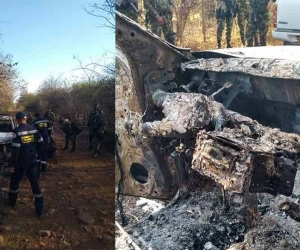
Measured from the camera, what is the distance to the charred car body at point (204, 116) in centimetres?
181

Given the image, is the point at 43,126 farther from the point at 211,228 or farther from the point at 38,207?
the point at 211,228

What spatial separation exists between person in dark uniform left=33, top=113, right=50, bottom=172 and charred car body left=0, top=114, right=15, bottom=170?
0.45ft

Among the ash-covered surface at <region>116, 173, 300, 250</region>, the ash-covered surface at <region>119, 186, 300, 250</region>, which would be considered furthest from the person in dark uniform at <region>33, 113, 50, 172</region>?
the ash-covered surface at <region>119, 186, 300, 250</region>

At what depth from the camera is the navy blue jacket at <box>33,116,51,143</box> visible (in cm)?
212

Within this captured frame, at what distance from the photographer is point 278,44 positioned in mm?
1975

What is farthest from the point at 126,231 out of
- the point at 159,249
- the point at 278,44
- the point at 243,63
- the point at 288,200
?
the point at 278,44

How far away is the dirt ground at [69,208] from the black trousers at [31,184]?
0.08 feet

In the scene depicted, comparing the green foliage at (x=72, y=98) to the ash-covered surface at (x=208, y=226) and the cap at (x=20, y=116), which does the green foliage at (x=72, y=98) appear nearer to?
the cap at (x=20, y=116)

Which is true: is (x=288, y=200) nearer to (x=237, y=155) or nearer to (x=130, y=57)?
(x=237, y=155)

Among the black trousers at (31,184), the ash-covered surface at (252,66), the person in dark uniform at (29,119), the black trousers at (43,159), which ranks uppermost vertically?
the ash-covered surface at (252,66)

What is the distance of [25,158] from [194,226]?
1.05 meters

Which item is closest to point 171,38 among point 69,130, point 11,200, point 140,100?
point 140,100

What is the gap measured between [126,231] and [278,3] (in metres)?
1.52

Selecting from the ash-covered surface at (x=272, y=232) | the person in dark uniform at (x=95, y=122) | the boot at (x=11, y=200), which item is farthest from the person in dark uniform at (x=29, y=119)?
the ash-covered surface at (x=272, y=232)
